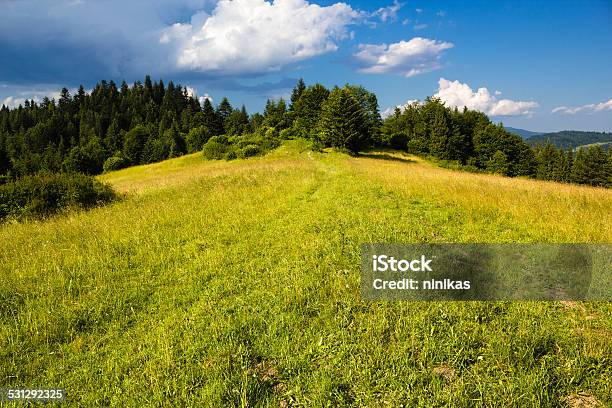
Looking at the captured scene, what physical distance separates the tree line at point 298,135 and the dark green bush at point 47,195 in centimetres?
3532

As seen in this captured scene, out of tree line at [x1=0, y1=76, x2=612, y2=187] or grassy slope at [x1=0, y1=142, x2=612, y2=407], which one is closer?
grassy slope at [x1=0, y1=142, x2=612, y2=407]

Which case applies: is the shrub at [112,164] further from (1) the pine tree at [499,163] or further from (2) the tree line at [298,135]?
(1) the pine tree at [499,163]

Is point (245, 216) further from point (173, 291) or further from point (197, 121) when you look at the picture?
point (197, 121)

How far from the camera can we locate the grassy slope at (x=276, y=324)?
377 centimetres

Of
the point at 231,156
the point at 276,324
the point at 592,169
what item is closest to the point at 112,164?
the point at 231,156

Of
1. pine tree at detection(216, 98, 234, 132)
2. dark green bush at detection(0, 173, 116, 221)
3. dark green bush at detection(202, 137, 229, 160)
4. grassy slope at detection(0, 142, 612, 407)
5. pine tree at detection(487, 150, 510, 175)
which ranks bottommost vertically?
grassy slope at detection(0, 142, 612, 407)

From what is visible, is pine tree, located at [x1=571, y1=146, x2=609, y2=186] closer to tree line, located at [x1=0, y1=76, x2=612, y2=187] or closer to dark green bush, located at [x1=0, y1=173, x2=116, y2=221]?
tree line, located at [x1=0, y1=76, x2=612, y2=187]

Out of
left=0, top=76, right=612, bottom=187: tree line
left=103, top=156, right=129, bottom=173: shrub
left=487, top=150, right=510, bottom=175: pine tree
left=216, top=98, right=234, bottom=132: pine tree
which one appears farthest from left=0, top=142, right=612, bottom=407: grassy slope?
left=216, top=98, right=234, bottom=132: pine tree

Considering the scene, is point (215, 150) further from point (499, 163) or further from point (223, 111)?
point (499, 163)

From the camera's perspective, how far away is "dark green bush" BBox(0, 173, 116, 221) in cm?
1345

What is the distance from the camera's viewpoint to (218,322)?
5117mm

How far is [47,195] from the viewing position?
564 inches

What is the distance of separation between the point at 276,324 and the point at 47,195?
47.2 feet

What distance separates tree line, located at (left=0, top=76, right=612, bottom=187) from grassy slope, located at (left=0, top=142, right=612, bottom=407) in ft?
129
